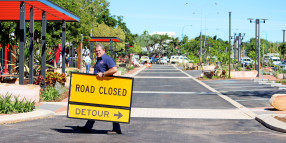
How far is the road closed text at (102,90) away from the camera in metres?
10.1

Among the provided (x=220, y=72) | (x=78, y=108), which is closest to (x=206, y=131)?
(x=78, y=108)

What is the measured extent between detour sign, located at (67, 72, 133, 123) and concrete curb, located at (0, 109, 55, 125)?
99.5 inches

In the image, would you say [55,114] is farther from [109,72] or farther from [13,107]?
[109,72]

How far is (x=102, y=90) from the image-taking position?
10.1 metres

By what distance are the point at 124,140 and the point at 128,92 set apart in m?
1.17

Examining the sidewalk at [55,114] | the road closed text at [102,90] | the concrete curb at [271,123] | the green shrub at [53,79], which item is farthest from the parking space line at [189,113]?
the green shrub at [53,79]

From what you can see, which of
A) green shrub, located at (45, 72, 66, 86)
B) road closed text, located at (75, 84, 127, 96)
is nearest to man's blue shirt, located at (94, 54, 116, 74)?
road closed text, located at (75, 84, 127, 96)

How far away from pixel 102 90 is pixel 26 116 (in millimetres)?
3457

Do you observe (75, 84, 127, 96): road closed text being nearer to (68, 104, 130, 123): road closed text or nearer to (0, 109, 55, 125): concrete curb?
(68, 104, 130, 123): road closed text

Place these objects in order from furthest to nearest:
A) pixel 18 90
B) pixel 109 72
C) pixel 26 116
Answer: pixel 18 90, pixel 26 116, pixel 109 72

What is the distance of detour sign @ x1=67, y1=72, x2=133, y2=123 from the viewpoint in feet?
33.0

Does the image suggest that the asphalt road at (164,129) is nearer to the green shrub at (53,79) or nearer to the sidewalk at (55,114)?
the sidewalk at (55,114)

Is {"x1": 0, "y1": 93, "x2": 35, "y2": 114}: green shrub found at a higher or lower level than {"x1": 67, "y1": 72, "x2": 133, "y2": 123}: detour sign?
lower

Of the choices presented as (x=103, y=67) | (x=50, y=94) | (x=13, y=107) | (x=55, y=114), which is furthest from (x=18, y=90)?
(x=103, y=67)
